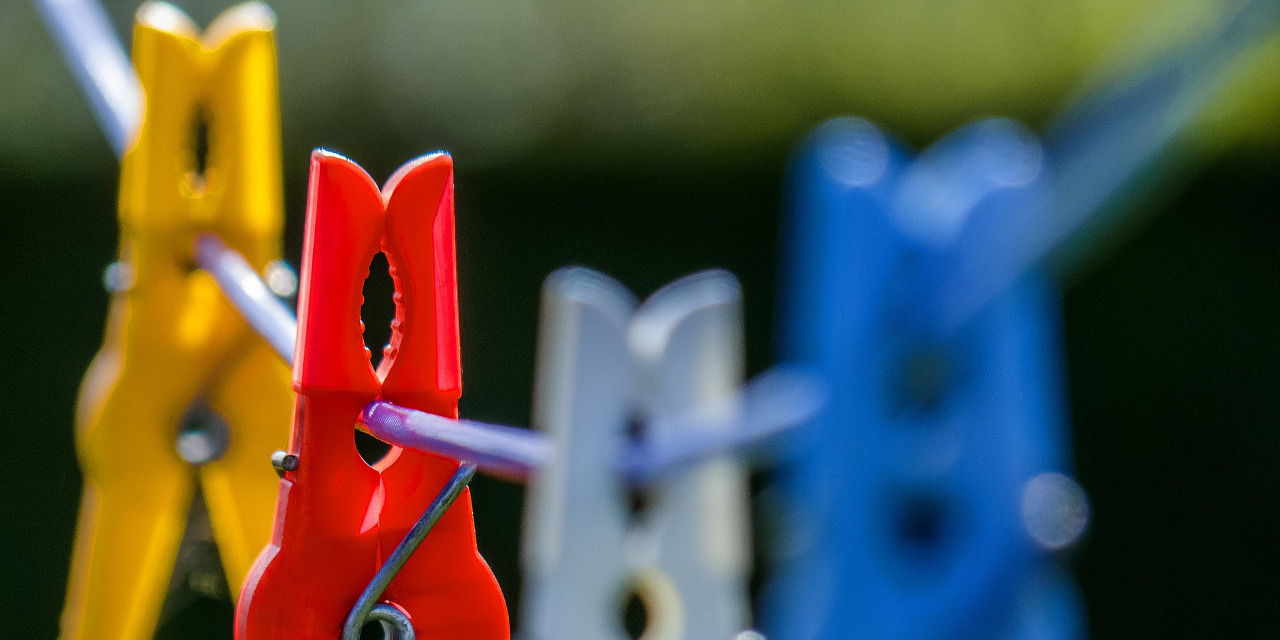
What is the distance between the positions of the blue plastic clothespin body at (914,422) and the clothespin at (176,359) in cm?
46

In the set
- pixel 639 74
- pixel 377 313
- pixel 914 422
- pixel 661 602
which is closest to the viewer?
pixel 661 602

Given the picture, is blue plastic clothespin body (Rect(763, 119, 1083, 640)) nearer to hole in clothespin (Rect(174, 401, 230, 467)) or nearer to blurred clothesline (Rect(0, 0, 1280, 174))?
hole in clothespin (Rect(174, 401, 230, 467))

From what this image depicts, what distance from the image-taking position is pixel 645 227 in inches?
73.9

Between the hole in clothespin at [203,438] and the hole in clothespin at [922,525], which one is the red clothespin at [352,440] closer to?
the hole in clothespin at [203,438]

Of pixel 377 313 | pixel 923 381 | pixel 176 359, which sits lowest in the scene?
pixel 176 359

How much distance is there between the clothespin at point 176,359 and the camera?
1.87 feet

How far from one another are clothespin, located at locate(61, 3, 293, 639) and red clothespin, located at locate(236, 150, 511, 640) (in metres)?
0.19

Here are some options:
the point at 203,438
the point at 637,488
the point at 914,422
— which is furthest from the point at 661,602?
the point at 914,422

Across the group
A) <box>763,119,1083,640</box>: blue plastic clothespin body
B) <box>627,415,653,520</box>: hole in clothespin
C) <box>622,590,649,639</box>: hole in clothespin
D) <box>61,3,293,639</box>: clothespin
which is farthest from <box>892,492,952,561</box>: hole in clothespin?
<box>61,3,293,639</box>: clothespin

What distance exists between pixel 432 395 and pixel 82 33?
353mm

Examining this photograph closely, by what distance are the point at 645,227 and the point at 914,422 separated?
869 millimetres

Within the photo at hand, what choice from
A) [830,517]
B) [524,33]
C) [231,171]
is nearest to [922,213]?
[830,517]

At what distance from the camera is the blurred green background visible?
70.2 inches

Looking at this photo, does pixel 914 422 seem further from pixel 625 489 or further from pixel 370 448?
pixel 370 448
